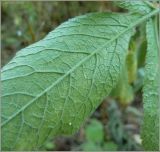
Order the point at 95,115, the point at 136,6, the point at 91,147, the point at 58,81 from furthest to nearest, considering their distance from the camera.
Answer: the point at 95,115 < the point at 91,147 < the point at 136,6 < the point at 58,81

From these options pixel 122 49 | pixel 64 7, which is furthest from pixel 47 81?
pixel 64 7

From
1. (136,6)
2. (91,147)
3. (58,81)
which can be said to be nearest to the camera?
(58,81)

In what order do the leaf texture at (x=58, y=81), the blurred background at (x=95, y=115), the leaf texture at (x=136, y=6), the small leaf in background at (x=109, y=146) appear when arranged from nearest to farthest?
the leaf texture at (x=58, y=81) → the leaf texture at (x=136, y=6) → the blurred background at (x=95, y=115) → the small leaf in background at (x=109, y=146)

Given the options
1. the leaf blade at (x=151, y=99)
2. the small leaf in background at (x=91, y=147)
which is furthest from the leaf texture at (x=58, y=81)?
the small leaf in background at (x=91, y=147)

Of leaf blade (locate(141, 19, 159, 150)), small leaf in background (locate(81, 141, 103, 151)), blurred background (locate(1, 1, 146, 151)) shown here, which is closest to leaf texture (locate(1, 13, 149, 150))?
leaf blade (locate(141, 19, 159, 150))

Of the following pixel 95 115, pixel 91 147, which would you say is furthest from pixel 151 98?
pixel 95 115

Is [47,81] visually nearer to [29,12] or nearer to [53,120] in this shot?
[53,120]

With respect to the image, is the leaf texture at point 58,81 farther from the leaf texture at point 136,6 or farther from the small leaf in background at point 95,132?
the small leaf in background at point 95,132

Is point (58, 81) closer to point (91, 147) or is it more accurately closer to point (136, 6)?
point (136, 6)
